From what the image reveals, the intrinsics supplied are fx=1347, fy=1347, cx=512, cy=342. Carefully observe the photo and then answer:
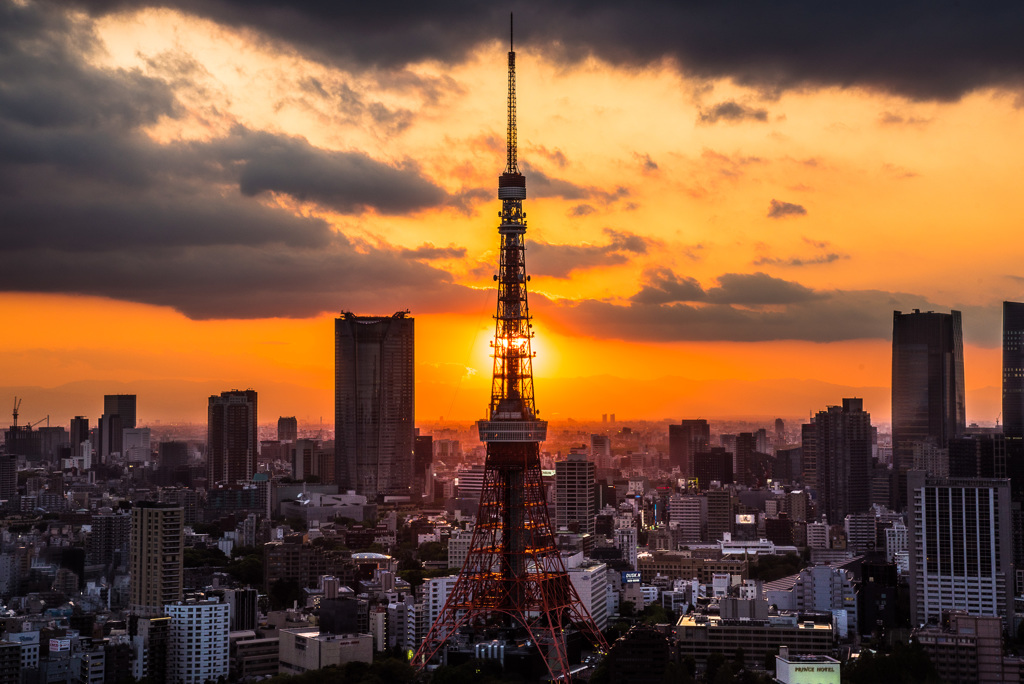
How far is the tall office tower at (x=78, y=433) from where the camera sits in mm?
96375

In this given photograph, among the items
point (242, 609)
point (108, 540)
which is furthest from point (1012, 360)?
point (242, 609)

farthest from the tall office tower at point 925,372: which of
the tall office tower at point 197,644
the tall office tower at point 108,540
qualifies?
the tall office tower at point 197,644

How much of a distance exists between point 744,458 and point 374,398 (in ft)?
89.4

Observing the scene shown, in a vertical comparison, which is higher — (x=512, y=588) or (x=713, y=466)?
(x=713, y=466)

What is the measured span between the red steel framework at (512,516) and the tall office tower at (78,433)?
69574mm

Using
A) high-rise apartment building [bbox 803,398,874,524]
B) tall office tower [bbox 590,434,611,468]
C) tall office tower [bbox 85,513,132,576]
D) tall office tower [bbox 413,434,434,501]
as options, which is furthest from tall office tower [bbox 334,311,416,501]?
tall office tower [bbox 85,513,132,576]

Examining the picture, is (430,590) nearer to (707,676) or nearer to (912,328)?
(707,676)

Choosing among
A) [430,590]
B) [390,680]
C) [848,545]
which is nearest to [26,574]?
[430,590]

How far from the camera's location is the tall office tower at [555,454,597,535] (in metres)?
67.1

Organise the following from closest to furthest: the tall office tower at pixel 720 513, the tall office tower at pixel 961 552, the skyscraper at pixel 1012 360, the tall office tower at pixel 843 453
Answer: the tall office tower at pixel 961 552 < the skyscraper at pixel 1012 360 < the tall office tower at pixel 720 513 < the tall office tower at pixel 843 453

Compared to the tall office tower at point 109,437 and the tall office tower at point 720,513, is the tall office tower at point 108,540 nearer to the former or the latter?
the tall office tower at point 720,513

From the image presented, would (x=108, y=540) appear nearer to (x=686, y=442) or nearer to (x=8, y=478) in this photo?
(x=8, y=478)

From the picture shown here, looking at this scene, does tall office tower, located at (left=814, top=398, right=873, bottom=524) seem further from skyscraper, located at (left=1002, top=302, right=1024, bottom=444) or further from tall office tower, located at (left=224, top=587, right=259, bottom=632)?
tall office tower, located at (left=224, top=587, right=259, bottom=632)

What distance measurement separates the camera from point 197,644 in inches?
1284
